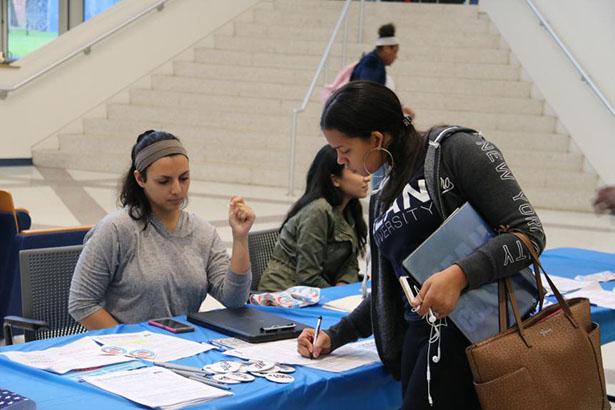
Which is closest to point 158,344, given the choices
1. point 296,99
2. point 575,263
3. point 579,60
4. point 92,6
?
point 575,263

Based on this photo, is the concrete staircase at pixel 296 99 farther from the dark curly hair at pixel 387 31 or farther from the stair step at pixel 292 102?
the dark curly hair at pixel 387 31

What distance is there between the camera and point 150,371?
7.97 feet

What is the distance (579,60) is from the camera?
37.0ft

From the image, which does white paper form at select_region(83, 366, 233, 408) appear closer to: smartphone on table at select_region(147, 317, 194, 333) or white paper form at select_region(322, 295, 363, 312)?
smartphone on table at select_region(147, 317, 194, 333)

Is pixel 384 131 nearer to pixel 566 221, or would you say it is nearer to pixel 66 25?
pixel 566 221

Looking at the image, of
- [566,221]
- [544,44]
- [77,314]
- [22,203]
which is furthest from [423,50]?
[77,314]

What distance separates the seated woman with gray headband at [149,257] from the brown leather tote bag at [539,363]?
1.15 metres

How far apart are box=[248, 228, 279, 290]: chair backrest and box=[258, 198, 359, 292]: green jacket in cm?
5

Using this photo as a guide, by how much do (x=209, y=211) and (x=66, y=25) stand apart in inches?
459

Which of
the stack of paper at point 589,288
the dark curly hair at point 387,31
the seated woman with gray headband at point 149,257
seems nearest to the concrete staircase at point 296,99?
the dark curly hair at point 387,31

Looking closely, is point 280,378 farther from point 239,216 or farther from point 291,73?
point 291,73

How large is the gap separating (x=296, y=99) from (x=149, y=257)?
9.10 metres

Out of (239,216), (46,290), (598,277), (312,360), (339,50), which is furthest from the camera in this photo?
(339,50)

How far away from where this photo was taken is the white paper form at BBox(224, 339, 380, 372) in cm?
265
